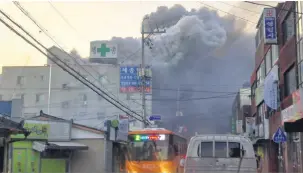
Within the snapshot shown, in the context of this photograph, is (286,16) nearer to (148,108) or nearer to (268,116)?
(268,116)

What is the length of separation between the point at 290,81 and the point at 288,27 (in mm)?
3144

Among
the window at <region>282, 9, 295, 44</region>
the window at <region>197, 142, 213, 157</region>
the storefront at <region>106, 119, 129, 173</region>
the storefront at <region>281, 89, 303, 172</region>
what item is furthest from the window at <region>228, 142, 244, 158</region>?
the storefront at <region>106, 119, 129, 173</region>

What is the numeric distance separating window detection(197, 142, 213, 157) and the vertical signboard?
15.9m

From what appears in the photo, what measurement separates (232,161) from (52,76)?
55151mm

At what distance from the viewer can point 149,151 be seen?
22109mm

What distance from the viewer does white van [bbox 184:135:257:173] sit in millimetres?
11547

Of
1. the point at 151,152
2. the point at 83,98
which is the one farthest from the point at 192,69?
the point at 151,152

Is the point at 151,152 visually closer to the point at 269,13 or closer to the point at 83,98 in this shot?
the point at 269,13

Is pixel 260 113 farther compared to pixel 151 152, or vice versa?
pixel 260 113

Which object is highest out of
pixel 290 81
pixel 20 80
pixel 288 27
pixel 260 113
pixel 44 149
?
pixel 20 80

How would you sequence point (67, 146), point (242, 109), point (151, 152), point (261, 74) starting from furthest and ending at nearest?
point (242, 109), point (261, 74), point (67, 146), point (151, 152)

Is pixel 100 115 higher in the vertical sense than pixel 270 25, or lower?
lower

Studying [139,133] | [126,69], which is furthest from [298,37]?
[126,69]

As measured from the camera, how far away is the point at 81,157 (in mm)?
24922
